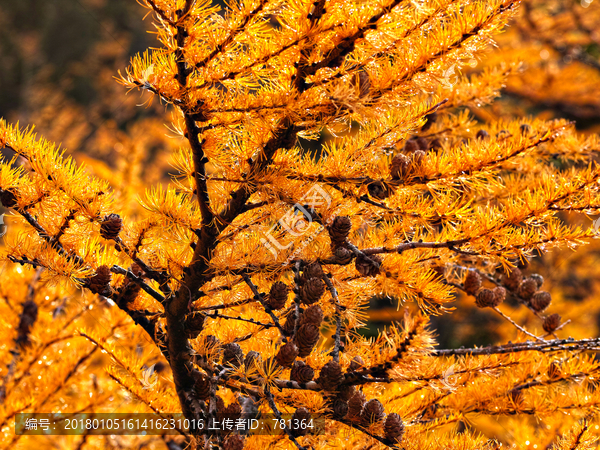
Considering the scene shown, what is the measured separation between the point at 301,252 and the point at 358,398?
0.29 metres

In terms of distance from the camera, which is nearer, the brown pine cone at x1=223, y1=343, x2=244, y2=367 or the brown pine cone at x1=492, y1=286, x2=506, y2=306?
the brown pine cone at x1=223, y1=343, x2=244, y2=367

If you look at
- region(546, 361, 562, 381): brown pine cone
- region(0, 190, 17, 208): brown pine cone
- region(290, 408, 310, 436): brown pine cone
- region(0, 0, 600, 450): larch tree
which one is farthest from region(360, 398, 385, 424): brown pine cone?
region(0, 190, 17, 208): brown pine cone

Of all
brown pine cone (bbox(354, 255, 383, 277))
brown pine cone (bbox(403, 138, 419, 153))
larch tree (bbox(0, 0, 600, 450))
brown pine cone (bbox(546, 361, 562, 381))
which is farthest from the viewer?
brown pine cone (bbox(403, 138, 419, 153))

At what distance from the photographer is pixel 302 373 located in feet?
2.43

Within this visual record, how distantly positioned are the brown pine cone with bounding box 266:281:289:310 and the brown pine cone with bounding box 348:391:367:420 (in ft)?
0.72

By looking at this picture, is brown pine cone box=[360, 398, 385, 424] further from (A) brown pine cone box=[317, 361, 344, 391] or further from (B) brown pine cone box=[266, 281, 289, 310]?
(B) brown pine cone box=[266, 281, 289, 310]

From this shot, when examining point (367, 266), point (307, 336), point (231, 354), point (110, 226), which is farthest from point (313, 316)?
point (110, 226)

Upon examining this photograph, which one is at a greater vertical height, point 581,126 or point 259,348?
point 581,126

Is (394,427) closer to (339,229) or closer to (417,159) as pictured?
(339,229)

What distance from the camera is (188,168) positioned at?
826 mm

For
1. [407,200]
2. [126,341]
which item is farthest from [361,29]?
[126,341]

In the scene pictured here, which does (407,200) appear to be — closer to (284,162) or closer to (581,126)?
(284,162)

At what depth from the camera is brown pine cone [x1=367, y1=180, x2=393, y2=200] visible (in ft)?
2.47

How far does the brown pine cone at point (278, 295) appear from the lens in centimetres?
73
